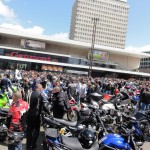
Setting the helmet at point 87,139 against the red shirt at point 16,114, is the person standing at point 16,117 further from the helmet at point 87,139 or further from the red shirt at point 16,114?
the helmet at point 87,139

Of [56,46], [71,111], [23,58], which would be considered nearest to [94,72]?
[56,46]

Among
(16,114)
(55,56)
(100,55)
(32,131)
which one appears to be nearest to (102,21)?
(100,55)

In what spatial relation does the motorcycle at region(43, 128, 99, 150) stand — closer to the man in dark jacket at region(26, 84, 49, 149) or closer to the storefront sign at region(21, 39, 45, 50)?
the man in dark jacket at region(26, 84, 49, 149)

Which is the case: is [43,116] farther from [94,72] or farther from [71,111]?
[94,72]

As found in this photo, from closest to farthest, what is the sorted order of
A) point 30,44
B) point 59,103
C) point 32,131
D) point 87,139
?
1. point 87,139
2. point 32,131
3. point 59,103
4. point 30,44

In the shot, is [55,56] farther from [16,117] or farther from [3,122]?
[16,117]

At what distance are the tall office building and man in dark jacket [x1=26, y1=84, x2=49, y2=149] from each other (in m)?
152

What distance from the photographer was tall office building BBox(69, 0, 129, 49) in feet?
523

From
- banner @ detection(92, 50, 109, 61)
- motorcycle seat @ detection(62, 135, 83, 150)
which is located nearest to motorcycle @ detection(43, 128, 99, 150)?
motorcycle seat @ detection(62, 135, 83, 150)

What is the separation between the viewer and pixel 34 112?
24.4 ft

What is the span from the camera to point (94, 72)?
7856cm

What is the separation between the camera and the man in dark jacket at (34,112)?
745 cm

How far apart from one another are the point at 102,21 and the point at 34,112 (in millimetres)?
162279

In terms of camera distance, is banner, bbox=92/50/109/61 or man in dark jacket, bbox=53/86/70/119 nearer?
man in dark jacket, bbox=53/86/70/119
